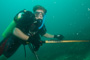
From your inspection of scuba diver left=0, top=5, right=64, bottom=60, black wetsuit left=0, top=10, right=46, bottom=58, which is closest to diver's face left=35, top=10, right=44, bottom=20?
scuba diver left=0, top=5, right=64, bottom=60

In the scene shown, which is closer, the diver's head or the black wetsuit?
the black wetsuit

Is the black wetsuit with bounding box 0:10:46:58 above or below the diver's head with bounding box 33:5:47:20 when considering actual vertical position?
below

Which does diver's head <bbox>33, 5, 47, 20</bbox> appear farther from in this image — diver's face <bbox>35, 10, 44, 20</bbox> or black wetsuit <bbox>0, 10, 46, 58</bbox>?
black wetsuit <bbox>0, 10, 46, 58</bbox>

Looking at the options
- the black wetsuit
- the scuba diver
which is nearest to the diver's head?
the scuba diver

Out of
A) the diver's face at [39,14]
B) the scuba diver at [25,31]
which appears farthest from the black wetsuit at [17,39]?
the diver's face at [39,14]

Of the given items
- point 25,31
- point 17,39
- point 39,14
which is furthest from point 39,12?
point 17,39

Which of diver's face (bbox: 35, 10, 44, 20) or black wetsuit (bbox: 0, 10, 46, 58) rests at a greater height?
diver's face (bbox: 35, 10, 44, 20)

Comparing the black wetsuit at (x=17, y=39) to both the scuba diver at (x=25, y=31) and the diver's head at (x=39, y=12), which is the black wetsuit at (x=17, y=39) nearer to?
the scuba diver at (x=25, y=31)

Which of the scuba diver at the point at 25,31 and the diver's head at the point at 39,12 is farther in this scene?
the diver's head at the point at 39,12

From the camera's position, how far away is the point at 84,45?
996 centimetres

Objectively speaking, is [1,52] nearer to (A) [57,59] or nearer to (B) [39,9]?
(B) [39,9]

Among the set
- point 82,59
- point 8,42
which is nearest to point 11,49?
point 8,42

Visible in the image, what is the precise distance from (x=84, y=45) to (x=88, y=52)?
1.43m

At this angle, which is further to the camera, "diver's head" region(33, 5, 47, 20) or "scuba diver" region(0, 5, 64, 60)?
"diver's head" region(33, 5, 47, 20)
